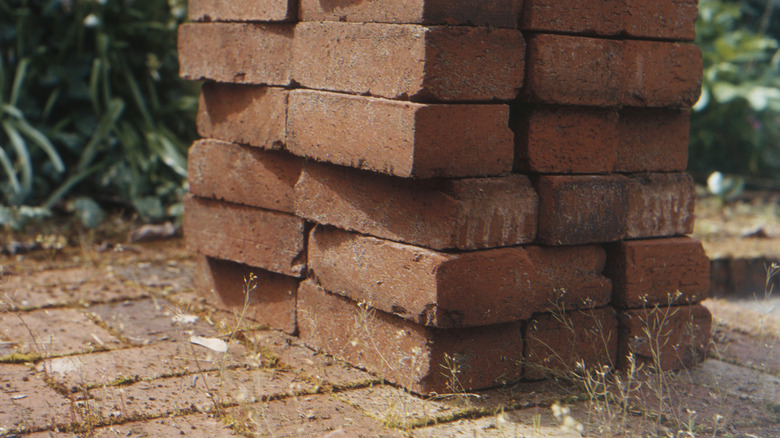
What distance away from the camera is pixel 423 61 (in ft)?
8.21

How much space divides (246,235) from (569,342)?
4.47 feet

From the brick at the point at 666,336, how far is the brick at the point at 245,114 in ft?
4.79

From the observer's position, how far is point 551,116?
2.83 meters

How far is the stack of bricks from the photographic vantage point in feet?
8.54

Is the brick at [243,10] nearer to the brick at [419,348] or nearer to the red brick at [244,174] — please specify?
the red brick at [244,174]

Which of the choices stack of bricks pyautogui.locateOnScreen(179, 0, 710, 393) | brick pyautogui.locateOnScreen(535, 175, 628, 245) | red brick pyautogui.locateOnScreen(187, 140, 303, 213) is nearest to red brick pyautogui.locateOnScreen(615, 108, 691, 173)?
stack of bricks pyautogui.locateOnScreen(179, 0, 710, 393)

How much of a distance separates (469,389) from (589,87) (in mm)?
1093

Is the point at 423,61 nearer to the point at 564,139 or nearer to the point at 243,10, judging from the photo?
the point at 564,139

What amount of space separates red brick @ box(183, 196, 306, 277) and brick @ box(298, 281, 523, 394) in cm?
25

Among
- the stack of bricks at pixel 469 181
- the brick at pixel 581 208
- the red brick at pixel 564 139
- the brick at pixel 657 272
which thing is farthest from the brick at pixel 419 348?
the red brick at pixel 564 139

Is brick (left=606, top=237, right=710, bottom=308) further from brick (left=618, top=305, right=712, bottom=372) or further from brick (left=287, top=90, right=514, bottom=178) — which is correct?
brick (left=287, top=90, right=514, bottom=178)

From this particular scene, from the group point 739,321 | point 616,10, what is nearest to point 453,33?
point 616,10

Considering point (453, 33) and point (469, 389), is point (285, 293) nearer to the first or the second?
point (469, 389)

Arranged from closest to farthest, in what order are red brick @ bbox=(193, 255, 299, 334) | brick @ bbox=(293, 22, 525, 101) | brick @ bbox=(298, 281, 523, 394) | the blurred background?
1. brick @ bbox=(293, 22, 525, 101)
2. brick @ bbox=(298, 281, 523, 394)
3. red brick @ bbox=(193, 255, 299, 334)
4. the blurred background
